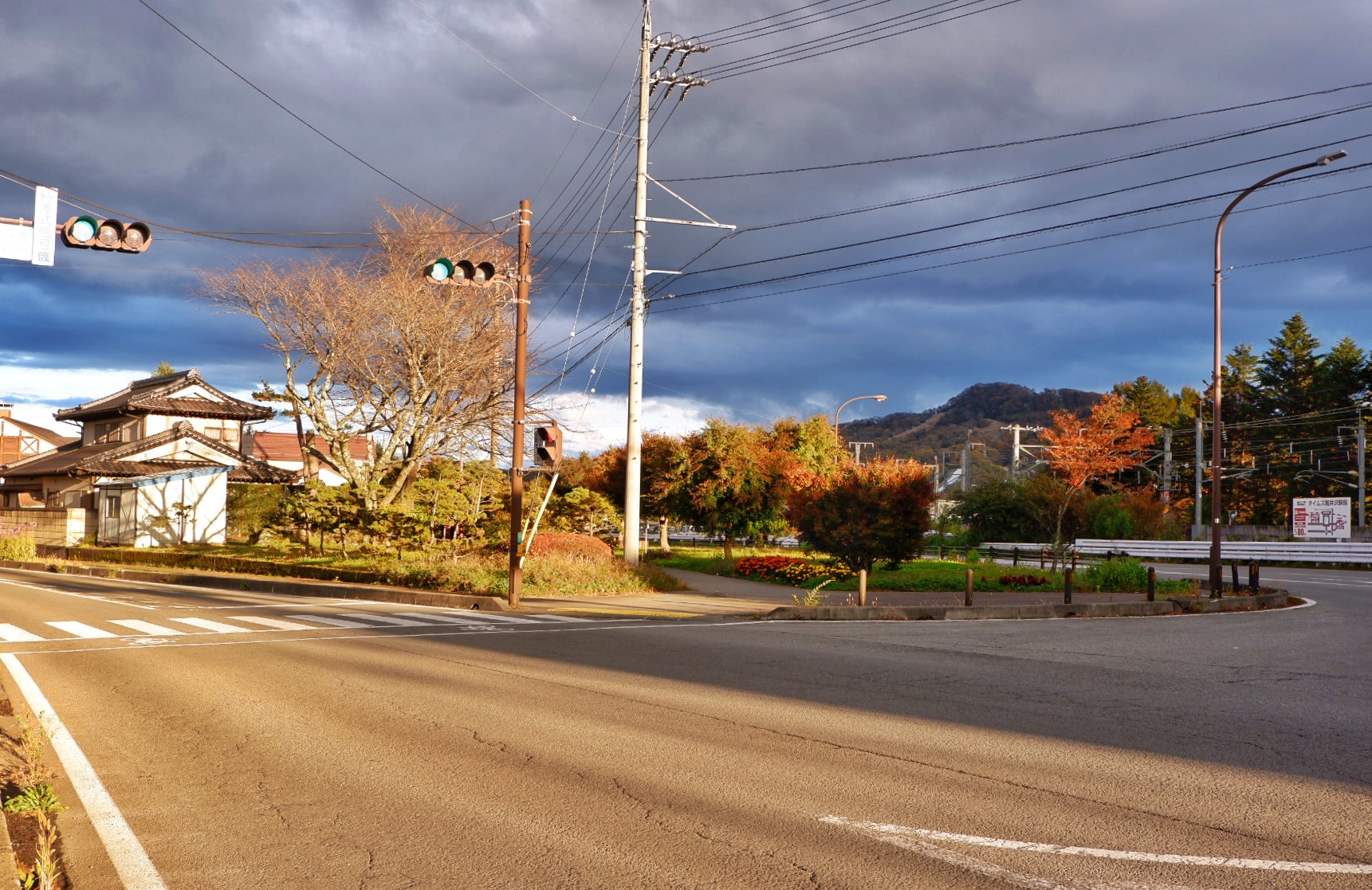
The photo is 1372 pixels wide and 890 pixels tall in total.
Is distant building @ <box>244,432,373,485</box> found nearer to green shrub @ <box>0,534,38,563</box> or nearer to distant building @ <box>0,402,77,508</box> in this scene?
distant building @ <box>0,402,77,508</box>

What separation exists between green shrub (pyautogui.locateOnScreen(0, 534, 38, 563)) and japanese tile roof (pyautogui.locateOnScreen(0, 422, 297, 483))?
11.8 feet

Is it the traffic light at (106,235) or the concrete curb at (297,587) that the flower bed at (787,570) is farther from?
the traffic light at (106,235)

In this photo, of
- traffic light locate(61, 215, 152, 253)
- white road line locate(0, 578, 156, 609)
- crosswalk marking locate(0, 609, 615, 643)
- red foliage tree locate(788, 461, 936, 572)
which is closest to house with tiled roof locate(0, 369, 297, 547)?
white road line locate(0, 578, 156, 609)

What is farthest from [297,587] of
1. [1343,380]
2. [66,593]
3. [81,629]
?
[1343,380]

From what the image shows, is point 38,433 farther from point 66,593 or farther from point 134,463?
point 66,593

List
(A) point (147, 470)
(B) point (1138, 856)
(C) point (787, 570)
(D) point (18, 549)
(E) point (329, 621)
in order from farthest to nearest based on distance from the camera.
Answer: (A) point (147, 470) → (D) point (18, 549) → (C) point (787, 570) → (E) point (329, 621) → (B) point (1138, 856)

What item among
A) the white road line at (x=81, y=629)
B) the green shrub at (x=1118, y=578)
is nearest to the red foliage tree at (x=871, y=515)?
the green shrub at (x=1118, y=578)

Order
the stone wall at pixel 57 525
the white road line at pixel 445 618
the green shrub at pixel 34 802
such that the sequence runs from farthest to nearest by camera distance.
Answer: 1. the stone wall at pixel 57 525
2. the white road line at pixel 445 618
3. the green shrub at pixel 34 802

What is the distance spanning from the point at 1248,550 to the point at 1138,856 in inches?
1786

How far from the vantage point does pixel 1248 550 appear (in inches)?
1729

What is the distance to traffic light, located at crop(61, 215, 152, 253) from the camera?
12.9 metres

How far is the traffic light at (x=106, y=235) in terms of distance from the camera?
12930mm

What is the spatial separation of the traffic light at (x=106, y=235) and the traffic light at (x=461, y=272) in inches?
188

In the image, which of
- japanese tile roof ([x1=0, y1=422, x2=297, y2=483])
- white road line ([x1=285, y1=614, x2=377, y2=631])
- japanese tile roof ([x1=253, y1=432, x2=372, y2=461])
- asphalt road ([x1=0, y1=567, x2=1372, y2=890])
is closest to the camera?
asphalt road ([x1=0, y1=567, x2=1372, y2=890])
